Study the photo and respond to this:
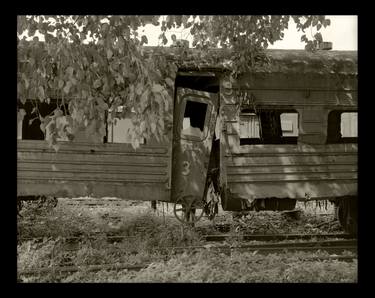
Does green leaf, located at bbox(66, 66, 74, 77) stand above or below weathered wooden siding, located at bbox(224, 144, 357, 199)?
above

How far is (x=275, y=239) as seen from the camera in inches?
333

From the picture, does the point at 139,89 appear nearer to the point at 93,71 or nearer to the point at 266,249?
the point at 93,71

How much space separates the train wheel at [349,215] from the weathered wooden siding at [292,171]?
0.57m

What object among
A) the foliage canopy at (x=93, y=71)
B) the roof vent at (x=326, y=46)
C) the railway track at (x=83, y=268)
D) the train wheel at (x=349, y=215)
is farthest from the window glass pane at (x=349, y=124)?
the foliage canopy at (x=93, y=71)

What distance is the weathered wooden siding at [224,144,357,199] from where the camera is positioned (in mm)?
8062

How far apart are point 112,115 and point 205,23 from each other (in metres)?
3.18

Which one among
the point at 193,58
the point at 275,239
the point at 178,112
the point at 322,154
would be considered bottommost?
the point at 275,239

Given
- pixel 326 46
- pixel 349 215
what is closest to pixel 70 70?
pixel 349 215

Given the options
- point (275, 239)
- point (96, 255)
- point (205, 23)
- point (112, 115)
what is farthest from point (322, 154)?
point (112, 115)

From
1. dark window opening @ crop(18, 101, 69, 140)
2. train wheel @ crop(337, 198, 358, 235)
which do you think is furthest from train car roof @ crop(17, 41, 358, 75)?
train wheel @ crop(337, 198, 358, 235)

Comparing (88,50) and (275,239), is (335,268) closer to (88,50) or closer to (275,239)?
(275,239)

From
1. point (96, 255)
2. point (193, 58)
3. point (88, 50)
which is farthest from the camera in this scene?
point (193, 58)

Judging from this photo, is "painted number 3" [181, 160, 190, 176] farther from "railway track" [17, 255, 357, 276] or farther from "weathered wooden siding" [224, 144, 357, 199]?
"railway track" [17, 255, 357, 276]

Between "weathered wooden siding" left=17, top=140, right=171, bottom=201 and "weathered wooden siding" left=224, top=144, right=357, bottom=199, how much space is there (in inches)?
55.0
